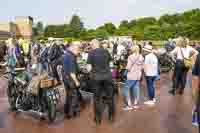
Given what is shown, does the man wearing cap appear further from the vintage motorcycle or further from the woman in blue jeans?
the woman in blue jeans

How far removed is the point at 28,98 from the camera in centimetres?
793

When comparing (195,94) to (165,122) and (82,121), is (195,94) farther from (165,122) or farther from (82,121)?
(82,121)

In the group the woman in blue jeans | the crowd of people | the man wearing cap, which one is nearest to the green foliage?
the crowd of people

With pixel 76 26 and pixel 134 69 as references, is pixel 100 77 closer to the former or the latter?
pixel 134 69

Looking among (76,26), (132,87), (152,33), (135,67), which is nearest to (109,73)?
(135,67)

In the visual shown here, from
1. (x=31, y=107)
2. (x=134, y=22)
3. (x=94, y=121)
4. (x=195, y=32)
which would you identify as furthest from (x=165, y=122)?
(x=134, y=22)

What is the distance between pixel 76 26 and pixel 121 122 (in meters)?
87.8

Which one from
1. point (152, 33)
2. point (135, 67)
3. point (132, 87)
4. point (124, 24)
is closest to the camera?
point (135, 67)

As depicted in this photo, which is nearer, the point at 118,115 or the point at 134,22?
the point at 118,115

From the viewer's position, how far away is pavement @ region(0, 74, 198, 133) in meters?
7.00

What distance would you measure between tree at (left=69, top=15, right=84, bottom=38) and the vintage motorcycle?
7693 centimetres

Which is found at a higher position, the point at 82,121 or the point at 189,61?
the point at 189,61

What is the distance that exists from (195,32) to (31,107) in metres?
68.6

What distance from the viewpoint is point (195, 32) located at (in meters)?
73.2
